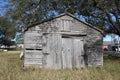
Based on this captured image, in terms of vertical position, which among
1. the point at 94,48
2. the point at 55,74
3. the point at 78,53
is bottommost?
the point at 55,74

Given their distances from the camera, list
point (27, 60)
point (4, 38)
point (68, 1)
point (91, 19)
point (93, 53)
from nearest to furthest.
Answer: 1. point (27, 60)
2. point (93, 53)
3. point (68, 1)
4. point (91, 19)
5. point (4, 38)

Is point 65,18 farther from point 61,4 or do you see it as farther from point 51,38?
point 61,4

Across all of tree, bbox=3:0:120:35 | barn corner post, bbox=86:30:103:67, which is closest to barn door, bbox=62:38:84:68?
barn corner post, bbox=86:30:103:67

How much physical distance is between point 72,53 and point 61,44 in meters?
1.03

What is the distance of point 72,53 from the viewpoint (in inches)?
714

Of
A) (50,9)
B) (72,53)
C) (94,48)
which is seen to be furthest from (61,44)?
(50,9)

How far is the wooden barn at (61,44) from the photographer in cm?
1755

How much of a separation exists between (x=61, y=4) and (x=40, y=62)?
23.8 feet

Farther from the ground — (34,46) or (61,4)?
(61,4)

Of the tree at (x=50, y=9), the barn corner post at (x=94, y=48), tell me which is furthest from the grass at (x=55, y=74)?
the tree at (x=50, y=9)

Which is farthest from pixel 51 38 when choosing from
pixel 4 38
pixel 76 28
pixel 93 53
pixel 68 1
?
pixel 4 38

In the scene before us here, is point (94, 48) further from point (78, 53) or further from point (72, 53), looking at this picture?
point (72, 53)

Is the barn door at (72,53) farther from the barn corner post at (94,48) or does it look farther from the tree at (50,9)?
the tree at (50,9)

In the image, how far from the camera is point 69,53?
711 inches
